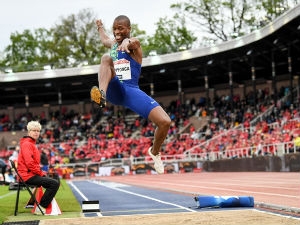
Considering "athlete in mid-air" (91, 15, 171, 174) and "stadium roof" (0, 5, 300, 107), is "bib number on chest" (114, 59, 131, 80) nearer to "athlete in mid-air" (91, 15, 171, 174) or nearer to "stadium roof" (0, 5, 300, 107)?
"athlete in mid-air" (91, 15, 171, 174)

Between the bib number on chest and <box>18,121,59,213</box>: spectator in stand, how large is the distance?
2.30 metres

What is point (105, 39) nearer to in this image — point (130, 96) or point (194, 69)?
point (130, 96)

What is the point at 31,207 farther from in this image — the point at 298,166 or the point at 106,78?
the point at 298,166

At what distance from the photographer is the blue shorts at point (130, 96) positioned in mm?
5820

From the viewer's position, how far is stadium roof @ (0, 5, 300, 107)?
3133 cm

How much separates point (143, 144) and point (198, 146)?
5.10 m

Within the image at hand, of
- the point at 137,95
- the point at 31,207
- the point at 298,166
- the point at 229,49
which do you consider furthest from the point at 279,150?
the point at 137,95

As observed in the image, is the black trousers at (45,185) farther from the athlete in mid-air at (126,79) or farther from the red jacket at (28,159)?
the athlete in mid-air at (126,79)

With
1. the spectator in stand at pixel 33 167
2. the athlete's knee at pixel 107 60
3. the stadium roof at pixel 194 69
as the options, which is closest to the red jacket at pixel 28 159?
the spectator in stand at pixel 33 167

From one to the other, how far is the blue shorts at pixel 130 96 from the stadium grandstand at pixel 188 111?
15.7m

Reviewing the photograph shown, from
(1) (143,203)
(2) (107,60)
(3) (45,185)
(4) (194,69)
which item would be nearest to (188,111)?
(4) (194,69)

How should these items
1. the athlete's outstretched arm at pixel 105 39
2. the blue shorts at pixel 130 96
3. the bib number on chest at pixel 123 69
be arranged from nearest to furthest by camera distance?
the blue shorts at pixel 130 96, the bib number on chest at pixel 123 69, the athlete's outstretched arm at pixel 105 39

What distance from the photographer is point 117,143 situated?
37.8 meters

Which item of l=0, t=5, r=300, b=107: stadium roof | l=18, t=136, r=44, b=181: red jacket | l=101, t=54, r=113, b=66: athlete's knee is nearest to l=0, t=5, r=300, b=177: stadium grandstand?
l=0, t=5, r=300, b=107: stadium roof
